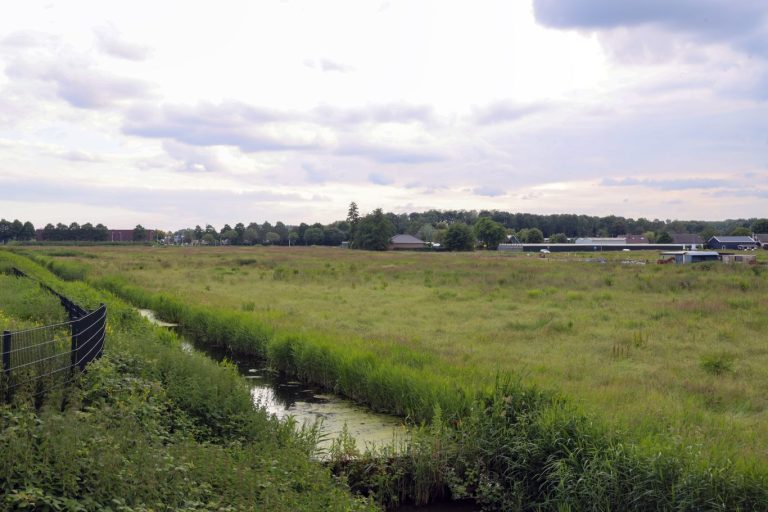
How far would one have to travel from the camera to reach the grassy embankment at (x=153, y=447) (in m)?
5.62

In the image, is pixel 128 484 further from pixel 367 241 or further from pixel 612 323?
pixel 367 241

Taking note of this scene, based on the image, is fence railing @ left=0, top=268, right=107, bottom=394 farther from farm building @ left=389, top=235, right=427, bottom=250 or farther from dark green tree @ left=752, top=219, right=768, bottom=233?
dark green tree @ left=752, top=219, right=768, bottom=233

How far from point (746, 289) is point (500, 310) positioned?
1288 cm

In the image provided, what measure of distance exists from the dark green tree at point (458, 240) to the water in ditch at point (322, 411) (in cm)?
11460

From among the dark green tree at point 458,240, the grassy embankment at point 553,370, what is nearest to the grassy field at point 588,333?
the grassy embankment at point 553,370

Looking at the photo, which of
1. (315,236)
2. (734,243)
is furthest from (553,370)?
(315,236)

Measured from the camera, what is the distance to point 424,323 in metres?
22.5

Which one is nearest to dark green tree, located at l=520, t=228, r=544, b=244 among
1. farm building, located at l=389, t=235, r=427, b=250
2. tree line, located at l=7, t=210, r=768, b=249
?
tree line, located at l=7, t=210, r=768, b=249

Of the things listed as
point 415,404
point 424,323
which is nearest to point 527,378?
point 415,404

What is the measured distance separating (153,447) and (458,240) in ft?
413

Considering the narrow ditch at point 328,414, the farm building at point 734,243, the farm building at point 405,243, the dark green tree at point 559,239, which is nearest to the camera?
the narrow ditch at point 328,414

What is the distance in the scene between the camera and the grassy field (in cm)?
1062

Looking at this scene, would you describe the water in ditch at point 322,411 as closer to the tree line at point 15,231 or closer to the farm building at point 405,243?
the farm building at point 405,243

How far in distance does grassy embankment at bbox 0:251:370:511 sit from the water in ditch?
1.03 meters
